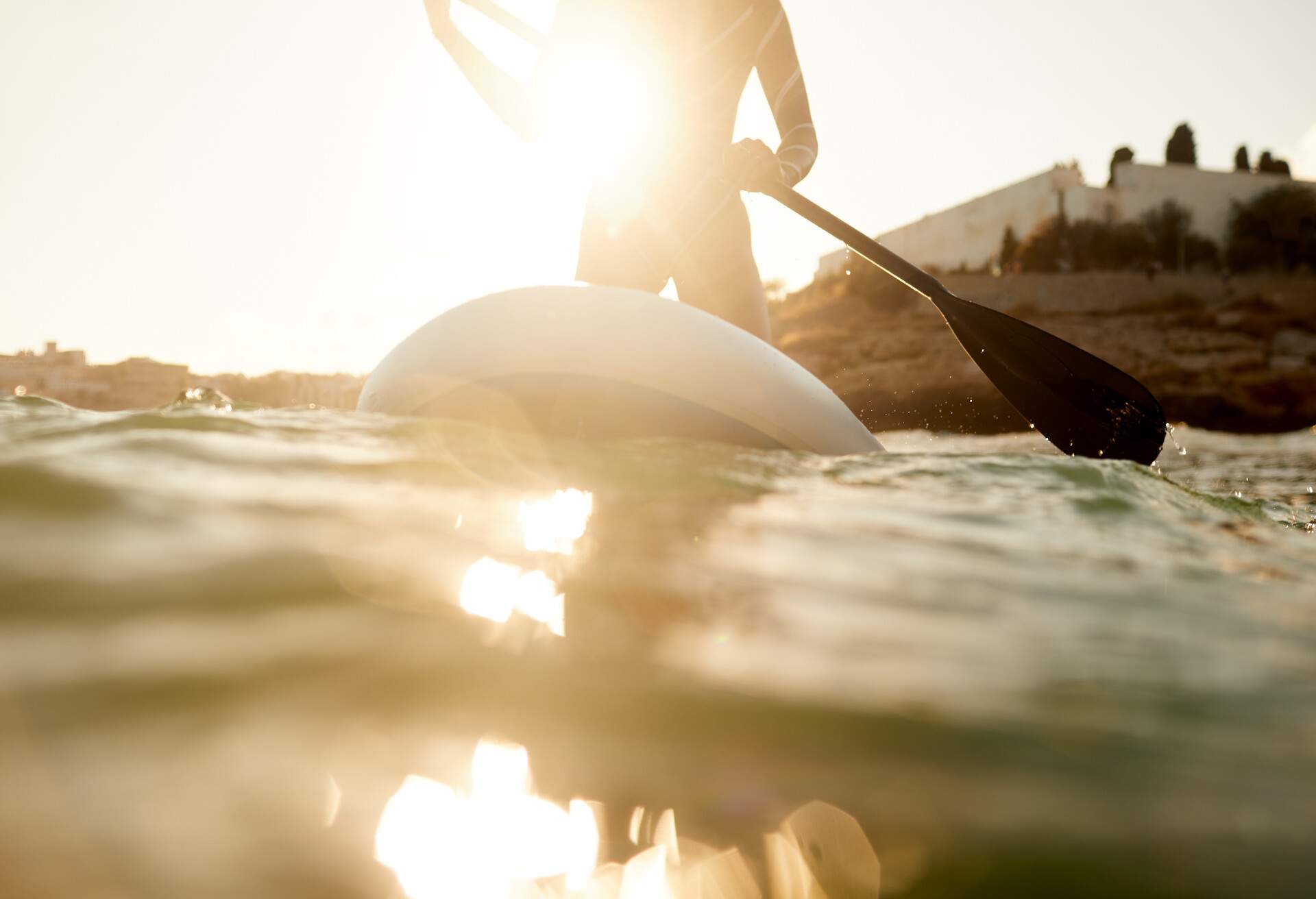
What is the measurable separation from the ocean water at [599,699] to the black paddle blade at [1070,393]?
2301 millimetres

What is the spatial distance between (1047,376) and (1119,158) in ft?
148

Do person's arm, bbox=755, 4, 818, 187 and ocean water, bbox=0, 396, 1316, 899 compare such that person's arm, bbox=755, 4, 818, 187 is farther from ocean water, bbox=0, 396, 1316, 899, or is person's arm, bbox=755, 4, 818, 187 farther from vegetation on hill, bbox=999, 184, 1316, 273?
vegetation on hill, bbox=999, 184, 1316, 273

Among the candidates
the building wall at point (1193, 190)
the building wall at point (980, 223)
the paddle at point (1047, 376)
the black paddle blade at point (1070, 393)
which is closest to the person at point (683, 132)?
the paddle at point (1047, 376)

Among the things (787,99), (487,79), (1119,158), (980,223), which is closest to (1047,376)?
(787,99)

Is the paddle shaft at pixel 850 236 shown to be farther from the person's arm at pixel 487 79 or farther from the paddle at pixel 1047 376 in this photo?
the person's arm at pixel 487 79

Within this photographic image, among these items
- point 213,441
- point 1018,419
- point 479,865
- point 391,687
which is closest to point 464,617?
point 391,687

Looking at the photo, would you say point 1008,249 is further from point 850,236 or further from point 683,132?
point 683,132

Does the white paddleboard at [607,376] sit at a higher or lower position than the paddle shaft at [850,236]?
lower

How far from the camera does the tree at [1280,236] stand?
38.4m

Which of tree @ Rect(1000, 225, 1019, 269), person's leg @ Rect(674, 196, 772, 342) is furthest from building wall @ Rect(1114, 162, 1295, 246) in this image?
person's leg @ Rect(674, 196, 772, 342)

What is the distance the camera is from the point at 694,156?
163 inches

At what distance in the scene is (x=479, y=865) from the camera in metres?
0.61

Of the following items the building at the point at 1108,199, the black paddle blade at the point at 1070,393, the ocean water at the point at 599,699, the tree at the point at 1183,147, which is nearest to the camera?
the ocean water at the point at 599,699

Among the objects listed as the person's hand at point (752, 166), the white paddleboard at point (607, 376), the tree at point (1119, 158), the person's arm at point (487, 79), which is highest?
the tree at point (1119, 158)
